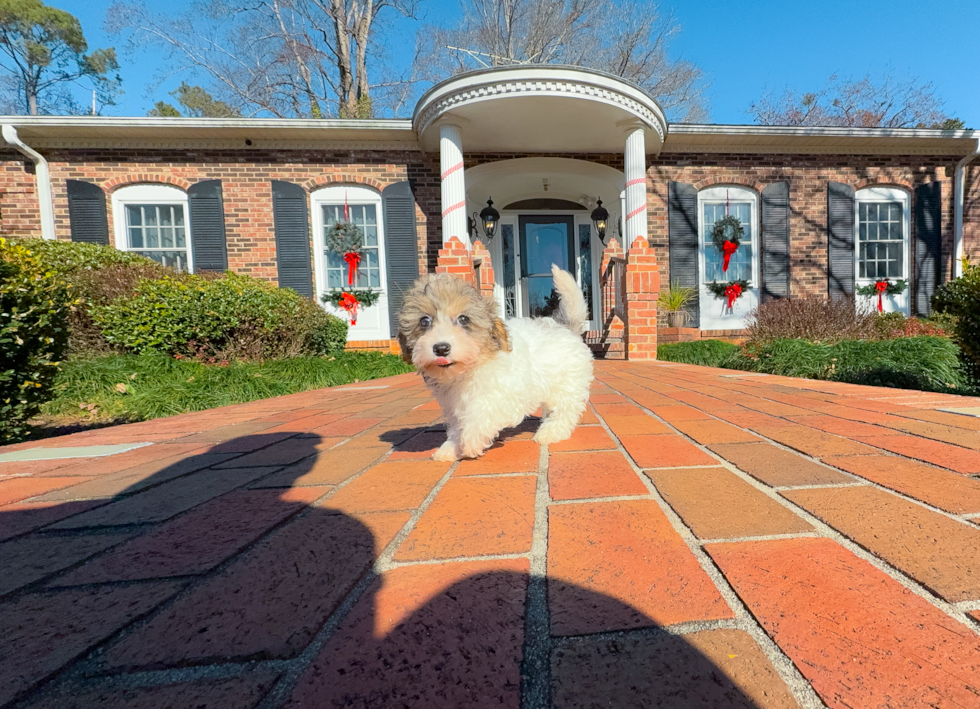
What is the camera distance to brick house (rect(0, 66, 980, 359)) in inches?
302

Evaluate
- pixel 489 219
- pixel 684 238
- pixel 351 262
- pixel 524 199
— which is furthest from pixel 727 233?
pixel 351 262

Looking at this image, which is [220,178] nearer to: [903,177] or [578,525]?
[578,525]

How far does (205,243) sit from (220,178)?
1.39m

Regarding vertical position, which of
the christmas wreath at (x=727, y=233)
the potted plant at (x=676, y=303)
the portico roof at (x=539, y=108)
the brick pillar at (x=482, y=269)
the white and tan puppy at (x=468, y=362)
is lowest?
the white and tan puppy at (x=468, y=362)

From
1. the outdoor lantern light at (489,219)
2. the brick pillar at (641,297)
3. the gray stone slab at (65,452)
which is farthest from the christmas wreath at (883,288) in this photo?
the gray stone slab at (65,452)

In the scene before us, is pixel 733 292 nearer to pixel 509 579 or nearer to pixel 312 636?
pixel 509 579

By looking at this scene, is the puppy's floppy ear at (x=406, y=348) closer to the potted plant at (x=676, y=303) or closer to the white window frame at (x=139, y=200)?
the potted plant at (x=676, y=303)

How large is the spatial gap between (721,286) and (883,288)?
13.3ft

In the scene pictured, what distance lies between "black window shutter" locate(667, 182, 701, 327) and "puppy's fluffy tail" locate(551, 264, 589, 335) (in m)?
7.80

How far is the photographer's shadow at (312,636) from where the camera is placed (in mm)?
660

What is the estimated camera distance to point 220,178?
907cm

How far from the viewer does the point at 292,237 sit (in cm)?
916

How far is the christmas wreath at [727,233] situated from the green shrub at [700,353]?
3335 mm

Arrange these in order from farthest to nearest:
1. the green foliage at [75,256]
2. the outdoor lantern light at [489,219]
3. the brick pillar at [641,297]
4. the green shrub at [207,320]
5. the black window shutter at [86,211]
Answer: the outdoor lantern light at [489,219]
the black window shutter at [86,211]
the brick pillar at [641,297]
the green foliage at [75,256]
the green shrub at [207,320]
